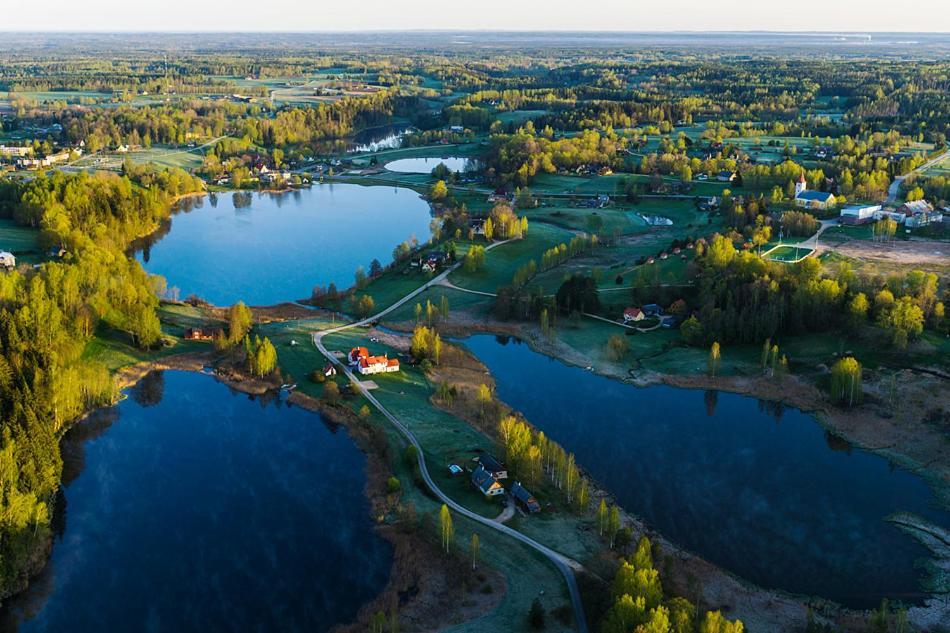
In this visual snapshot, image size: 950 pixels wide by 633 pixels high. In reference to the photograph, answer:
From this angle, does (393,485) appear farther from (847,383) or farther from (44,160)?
(44,160)

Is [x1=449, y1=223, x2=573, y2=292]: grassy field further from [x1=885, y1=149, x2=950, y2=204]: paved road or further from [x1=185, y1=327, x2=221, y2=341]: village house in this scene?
[x1=885, y1=149, x2=950, y2=204]: paved road

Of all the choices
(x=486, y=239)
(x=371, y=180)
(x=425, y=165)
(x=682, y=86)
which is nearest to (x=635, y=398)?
(x=486, y=239)

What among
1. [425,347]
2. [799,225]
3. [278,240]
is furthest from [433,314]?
[799,225]

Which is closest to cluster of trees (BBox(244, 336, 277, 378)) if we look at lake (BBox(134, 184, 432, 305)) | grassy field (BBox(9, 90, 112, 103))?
lake (BBox(134, 184, 432, 305))

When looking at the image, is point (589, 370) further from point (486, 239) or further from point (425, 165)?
point (425, 165)

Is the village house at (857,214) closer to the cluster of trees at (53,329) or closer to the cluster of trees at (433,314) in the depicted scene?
the cluster of trees at (433,314)

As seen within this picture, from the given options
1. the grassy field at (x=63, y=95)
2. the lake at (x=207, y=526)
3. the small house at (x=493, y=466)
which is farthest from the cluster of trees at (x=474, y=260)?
the grassy field at (x=63, y=95)
